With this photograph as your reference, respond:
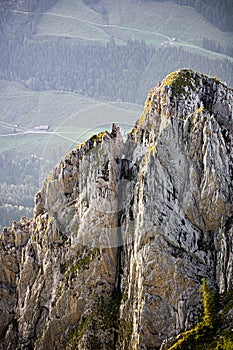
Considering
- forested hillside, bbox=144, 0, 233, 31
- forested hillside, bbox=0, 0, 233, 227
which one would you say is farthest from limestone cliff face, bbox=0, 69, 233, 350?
forested hillside, bbox=144, 0, 233, 31

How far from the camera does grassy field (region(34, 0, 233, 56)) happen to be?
577 ft

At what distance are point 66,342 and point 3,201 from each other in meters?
89.8

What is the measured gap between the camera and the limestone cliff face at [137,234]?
109 ft

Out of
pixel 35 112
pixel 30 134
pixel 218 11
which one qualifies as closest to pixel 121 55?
pixel 218 11

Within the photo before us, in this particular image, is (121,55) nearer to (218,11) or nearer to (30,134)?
(218,11)

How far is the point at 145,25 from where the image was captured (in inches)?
7480

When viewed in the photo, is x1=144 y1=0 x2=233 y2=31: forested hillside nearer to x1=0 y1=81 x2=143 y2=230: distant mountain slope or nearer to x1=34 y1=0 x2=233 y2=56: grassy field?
x1=34 y1=0 x2=233 y2=56: grassy field

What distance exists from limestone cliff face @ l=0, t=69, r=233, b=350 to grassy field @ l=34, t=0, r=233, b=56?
13984 cm

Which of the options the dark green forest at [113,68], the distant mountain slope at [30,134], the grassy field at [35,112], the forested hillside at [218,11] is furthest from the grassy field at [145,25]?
the distant mountain slope at [30,134]

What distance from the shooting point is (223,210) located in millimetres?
33594

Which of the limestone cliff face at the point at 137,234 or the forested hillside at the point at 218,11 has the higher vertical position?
the forested hillside at the point at 218,11

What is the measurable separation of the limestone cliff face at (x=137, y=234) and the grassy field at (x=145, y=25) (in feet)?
459

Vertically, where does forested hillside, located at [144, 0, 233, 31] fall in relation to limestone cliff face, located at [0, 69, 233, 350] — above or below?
above

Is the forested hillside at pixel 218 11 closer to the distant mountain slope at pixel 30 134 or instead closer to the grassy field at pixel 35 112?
the grassy field at pixel 35 112
